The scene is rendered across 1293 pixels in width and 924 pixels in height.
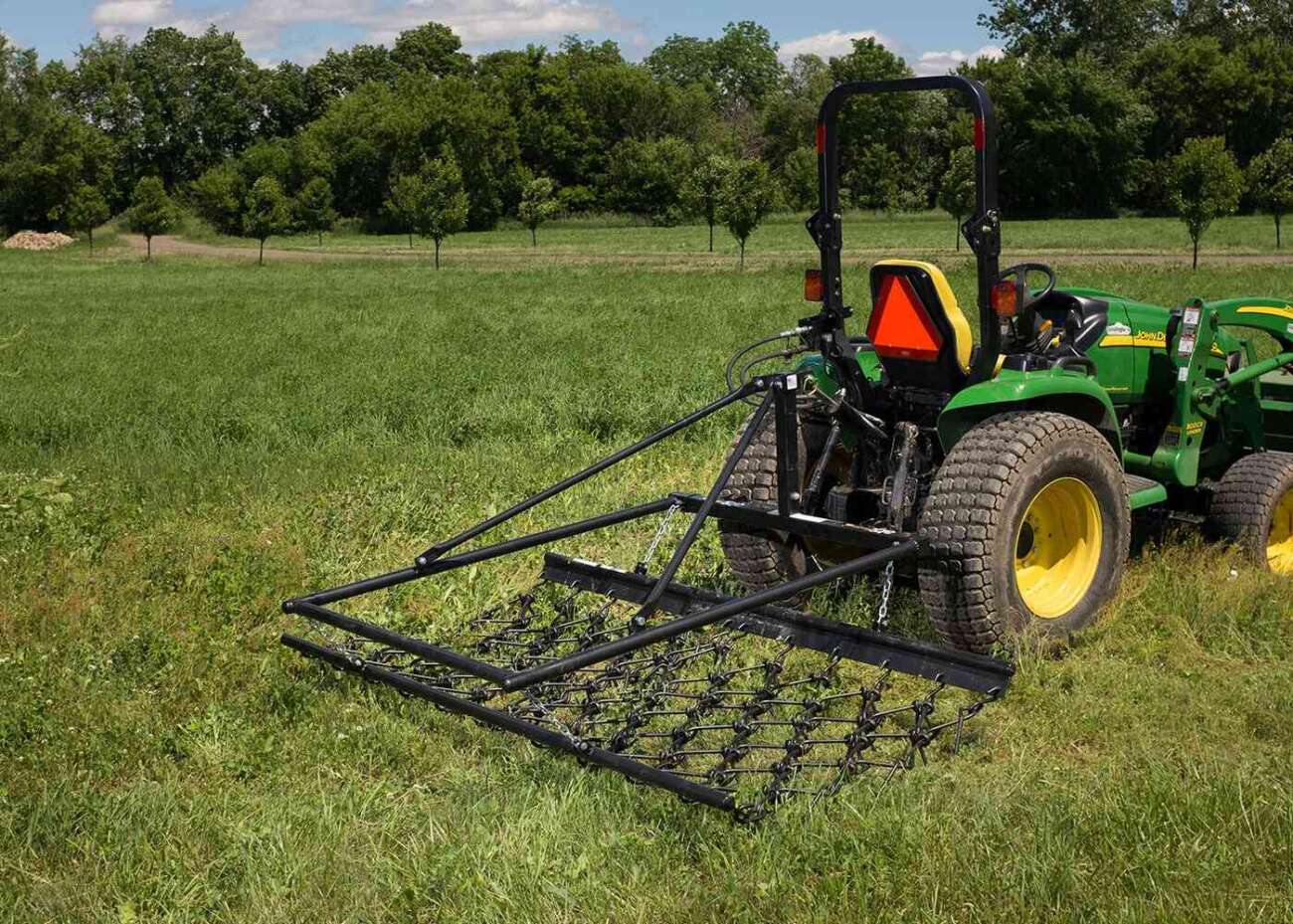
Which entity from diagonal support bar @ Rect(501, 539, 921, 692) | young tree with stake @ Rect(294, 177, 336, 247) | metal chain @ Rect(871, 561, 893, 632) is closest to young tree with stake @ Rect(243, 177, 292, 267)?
young tree with stake @ Rect(294, 177, 336, 247)

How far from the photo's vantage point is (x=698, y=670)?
5.40m

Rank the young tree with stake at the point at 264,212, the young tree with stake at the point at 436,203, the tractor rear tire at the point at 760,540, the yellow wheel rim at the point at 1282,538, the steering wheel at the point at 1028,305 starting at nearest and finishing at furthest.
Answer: the steering wheel at the point at 1028,305, the tractor rear tire at the point at 760,540, the yellow wheel rim at the point at 1282,538, the young tree with stake at the point at 436,203, the young tree with stake at the point at 264,212

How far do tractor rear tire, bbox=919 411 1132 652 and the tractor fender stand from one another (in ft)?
0.33

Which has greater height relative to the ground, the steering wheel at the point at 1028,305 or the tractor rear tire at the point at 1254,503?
the steering wheel at the point at 1028,305

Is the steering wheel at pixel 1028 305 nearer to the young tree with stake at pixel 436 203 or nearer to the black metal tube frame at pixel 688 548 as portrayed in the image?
the black metal tube frame at pixel 688 548

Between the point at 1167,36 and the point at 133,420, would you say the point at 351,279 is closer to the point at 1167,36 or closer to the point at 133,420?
the point at 133,420

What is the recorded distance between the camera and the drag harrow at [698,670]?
13.8 ft

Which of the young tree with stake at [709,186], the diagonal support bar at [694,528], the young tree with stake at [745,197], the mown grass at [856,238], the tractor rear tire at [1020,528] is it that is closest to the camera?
the diagonal support bar at [694,528]

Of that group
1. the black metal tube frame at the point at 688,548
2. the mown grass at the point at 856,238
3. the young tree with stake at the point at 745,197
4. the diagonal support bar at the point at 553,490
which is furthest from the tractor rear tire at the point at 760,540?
the mown grass at the point at 856,238

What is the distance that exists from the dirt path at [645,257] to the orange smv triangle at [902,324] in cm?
2867

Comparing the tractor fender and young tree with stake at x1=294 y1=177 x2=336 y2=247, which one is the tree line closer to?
young tree with stake at x1=294 y1=177 x2=336 y2=247

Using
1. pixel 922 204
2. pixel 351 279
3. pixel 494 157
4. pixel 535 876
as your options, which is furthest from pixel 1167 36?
pixel 535 876

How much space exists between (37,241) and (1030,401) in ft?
226

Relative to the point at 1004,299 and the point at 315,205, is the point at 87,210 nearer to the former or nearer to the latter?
the point at 315,205
